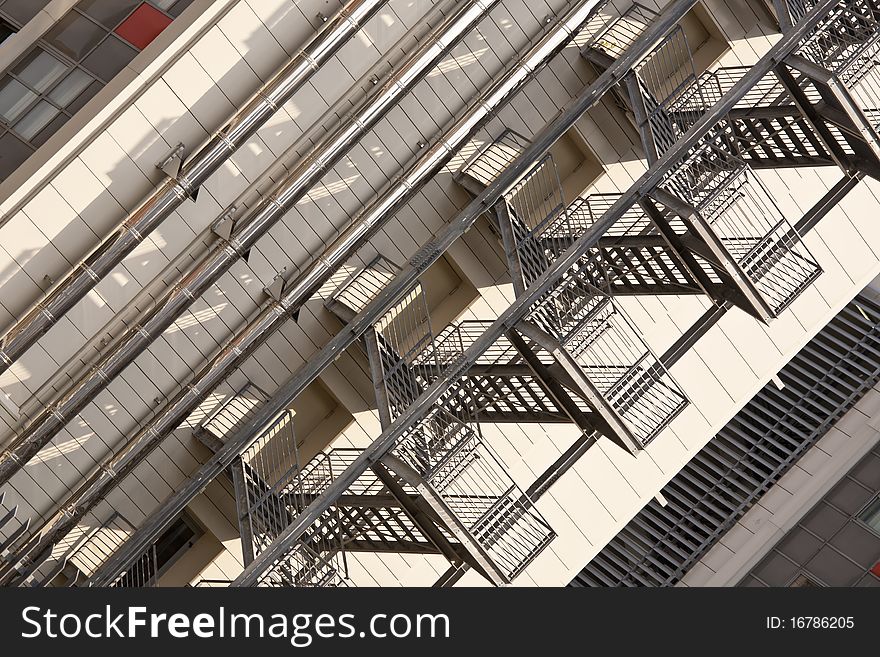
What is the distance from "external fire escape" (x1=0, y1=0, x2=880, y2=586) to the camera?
15133 mm

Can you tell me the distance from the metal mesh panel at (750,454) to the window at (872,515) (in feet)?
7.51

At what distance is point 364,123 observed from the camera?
1536 cm

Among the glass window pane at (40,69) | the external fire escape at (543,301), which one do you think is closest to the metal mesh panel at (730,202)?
the external fire escape at (543,301)

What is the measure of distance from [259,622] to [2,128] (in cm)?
944

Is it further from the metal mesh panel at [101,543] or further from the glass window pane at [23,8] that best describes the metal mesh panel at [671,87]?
the metal mesh panel at [101,543]

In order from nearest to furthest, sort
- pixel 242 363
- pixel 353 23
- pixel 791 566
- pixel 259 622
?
pixel 259 622 < pixel 353 23 < pixel 242 363 < pixel 791 566

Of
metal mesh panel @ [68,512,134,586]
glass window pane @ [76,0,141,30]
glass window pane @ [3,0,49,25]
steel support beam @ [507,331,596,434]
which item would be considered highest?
glass window pane @ [3,0,49,25]

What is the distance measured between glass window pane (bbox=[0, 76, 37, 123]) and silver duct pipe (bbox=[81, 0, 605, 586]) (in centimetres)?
496

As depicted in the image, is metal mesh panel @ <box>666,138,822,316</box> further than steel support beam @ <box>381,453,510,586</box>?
Yes

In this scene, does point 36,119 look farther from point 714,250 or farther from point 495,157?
point 714,250

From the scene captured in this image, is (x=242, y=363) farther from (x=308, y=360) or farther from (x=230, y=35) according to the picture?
(x=230, y=35)

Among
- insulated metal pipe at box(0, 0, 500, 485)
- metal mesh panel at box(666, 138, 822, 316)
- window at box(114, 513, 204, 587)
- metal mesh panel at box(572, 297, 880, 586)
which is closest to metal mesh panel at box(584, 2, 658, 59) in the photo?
metal mesh panel at box(666, 138, 822, 316)

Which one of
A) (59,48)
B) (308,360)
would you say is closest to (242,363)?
(308,360)

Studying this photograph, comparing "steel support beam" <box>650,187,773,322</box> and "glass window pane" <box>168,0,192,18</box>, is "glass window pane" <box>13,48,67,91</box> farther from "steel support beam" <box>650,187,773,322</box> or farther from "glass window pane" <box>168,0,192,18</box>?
"steel support beam" <box>650,187,773,322</box>
